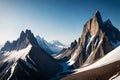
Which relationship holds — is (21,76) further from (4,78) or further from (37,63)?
(37,63)

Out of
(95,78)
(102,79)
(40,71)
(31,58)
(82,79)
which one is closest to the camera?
(102,79)

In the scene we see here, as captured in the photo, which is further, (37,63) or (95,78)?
(37,63)

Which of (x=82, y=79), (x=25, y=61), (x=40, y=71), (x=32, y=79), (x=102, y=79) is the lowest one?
(x=102, y=79)

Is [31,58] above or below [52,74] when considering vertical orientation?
above

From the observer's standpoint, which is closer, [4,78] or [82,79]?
[82,79]

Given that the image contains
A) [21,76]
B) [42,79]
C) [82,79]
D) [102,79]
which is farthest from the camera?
[42,79]

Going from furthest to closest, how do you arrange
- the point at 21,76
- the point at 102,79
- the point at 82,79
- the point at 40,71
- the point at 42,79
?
the point at 40,71, the point at 42,79, the point at 21,76, the point at 82,79, the point at 102,79

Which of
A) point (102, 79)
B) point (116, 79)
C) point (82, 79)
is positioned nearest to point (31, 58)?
point (82, 79)

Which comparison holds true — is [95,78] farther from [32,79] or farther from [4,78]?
[4,78]

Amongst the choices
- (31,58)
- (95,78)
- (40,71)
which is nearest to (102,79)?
(95,78)
